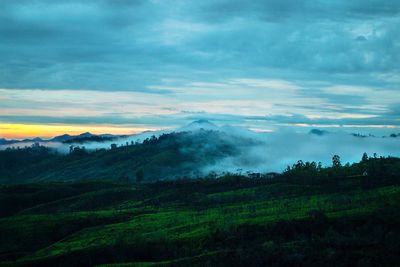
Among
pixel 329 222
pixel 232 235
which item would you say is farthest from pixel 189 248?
pixel 329 222

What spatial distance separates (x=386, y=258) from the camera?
4934 inches

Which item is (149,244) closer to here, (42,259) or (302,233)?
(42,259)

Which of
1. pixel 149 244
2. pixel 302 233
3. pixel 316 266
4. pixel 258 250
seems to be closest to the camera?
pixel 316 266

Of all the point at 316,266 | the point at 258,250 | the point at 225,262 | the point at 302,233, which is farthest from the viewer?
the point at 302,233

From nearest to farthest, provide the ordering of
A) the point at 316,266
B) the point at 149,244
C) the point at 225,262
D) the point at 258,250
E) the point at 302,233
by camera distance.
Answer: the point at 316,266 → the point at 225,262 → the point at 258,250 → the point at 302,233 → the point at 149,244

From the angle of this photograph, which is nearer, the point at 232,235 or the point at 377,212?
the point at 232,235

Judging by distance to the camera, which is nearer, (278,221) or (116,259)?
(116,259)

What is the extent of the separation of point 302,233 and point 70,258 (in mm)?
84211

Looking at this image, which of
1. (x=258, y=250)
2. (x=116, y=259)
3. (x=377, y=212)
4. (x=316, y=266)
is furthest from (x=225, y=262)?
A: (x=377, y=212)

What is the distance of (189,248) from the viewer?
174 metres

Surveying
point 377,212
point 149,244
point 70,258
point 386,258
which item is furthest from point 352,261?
point 70,258

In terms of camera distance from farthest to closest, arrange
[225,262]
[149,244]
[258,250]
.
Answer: [149,244] → [258,250] → [225,262]

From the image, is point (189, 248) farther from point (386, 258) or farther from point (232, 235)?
point (386, 258)

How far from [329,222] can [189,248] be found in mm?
53527
